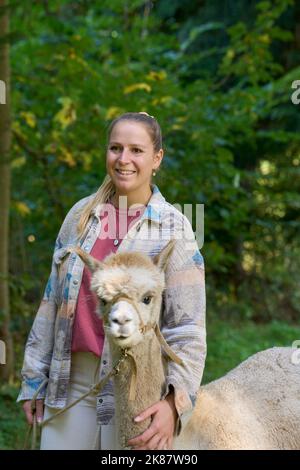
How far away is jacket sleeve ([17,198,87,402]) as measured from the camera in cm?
291

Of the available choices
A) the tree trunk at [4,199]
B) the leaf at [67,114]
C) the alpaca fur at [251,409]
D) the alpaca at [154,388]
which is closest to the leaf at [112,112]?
the leaf at [67,114]

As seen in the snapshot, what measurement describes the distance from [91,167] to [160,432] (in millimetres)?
4362

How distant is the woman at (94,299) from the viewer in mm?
2676

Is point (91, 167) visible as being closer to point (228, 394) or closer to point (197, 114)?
point (197, 114)

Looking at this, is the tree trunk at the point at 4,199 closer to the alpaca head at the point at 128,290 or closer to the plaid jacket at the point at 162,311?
the plaid jacket at the point at 162,311

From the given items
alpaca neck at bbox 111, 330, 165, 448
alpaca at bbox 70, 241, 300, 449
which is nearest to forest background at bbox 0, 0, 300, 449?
alpaca at bbox 70, 241, 300, 449

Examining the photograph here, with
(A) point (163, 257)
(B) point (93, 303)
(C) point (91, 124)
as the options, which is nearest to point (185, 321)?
(A) point (163, 257)

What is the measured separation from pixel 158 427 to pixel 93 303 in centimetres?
54

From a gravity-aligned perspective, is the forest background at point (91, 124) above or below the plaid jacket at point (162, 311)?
above

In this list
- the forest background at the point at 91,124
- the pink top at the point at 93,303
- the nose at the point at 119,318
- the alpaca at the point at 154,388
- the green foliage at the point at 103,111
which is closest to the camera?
the nose at the point at 119,318

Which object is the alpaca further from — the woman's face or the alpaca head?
the woman's face

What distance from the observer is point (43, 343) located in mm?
2932

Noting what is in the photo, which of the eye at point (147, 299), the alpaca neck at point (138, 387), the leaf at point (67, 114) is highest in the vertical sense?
the leaf at point (67, 114)
